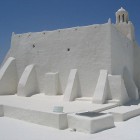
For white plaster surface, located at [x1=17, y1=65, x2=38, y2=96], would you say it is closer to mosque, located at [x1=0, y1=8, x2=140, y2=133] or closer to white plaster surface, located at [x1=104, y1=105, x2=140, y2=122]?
mosque, located at [x1=0, y1=8, x2=140, y2=133]

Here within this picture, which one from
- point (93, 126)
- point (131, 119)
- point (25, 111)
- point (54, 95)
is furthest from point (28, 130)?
point (54, 95)

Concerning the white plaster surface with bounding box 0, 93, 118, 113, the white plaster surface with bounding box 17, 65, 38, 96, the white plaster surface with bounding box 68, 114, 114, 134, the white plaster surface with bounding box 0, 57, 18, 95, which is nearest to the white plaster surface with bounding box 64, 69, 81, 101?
the white plaster surface with bounding box 0, 93, 118, 113

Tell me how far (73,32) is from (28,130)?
7.55 m

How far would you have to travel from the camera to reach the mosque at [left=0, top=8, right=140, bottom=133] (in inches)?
424

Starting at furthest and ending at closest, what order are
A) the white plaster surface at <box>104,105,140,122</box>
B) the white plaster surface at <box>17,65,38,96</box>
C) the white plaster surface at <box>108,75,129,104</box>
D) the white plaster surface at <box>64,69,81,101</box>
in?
1. the white plaster surface at <box>17,65,38,96</box>
2. the white plaster surface at <box>64,69,81,101</box>
3. the white plaster surface at <box>108,75,129,104</box>
4. the white plaster surface at <box>104,105,140,122</box>

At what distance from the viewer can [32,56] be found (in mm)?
15711

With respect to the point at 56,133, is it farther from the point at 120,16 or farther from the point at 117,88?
the point at 120,16

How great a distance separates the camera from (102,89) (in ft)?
38.2

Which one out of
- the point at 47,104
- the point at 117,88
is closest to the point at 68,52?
the point at 117,88

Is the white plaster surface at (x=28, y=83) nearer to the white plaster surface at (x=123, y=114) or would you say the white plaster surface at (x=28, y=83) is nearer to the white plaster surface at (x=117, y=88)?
the white plaster surface at (x=117, y=88)

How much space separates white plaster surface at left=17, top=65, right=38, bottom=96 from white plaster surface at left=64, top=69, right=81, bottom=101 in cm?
312

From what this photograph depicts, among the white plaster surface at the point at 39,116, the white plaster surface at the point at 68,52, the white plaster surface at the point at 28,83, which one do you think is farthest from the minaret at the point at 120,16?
the white plaster surface at the point at 39,116

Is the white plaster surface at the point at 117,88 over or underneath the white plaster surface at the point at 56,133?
over

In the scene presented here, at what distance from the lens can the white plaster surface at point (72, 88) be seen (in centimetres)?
1237
